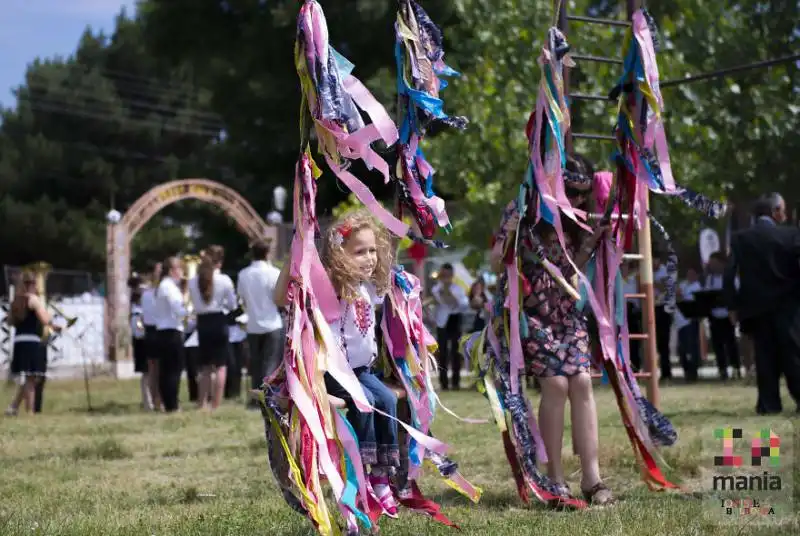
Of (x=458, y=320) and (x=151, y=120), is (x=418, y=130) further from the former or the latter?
(x=151, y=120)

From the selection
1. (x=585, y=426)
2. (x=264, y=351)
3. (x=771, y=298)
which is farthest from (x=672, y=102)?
(x=585, y=426)

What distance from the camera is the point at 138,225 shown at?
27297 mm

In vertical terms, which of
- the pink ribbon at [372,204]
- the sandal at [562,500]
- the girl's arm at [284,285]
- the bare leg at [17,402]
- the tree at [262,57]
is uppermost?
the tree at [262,57]

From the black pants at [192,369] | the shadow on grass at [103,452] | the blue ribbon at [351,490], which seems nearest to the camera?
the blue ribbon at [351,490]

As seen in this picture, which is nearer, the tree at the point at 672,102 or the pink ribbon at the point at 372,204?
the pink ribbon at the point at 372,204

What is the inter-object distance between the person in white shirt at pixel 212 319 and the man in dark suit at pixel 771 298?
5.81 metres

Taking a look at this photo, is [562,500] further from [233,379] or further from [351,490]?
[233,379]

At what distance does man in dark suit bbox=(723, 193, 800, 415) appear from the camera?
10.7 meters

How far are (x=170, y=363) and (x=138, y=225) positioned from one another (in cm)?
1357

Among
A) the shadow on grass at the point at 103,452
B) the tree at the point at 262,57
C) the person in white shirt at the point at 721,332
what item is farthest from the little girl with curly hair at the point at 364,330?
the tree at the point at 262,57

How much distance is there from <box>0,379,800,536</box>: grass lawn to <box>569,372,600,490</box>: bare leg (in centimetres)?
24

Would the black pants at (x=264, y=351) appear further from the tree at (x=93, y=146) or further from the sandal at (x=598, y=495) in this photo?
the tree at (x=93, y=146)

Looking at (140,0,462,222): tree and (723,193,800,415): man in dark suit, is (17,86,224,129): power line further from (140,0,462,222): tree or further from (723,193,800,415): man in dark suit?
(723,193,800,415): man in dark suit

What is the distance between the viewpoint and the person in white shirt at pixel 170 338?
46.6 ft
